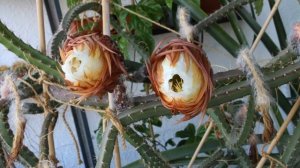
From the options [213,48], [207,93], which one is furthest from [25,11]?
[207,93]

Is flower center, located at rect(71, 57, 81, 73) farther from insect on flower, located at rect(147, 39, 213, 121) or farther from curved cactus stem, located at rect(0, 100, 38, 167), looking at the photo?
curved cactus stem, located at rect(0, 100, 38, 167)

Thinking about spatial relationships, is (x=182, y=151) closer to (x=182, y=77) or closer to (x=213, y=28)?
(x=213, y=28)

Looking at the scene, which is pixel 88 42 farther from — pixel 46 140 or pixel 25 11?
pixel 25 11

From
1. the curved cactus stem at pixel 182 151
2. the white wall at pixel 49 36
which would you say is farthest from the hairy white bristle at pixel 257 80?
the white wall at pixel 49 36

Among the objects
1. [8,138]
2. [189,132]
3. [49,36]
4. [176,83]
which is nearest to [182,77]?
[176,83]

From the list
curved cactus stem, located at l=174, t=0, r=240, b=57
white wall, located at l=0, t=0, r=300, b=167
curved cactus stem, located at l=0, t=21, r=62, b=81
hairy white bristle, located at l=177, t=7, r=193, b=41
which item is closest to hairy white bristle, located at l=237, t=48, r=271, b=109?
hairy white bristle, located at l=177, t=7, r=193, b=41

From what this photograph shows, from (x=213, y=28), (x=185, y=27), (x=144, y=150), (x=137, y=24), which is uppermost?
(x=137, y=24)
